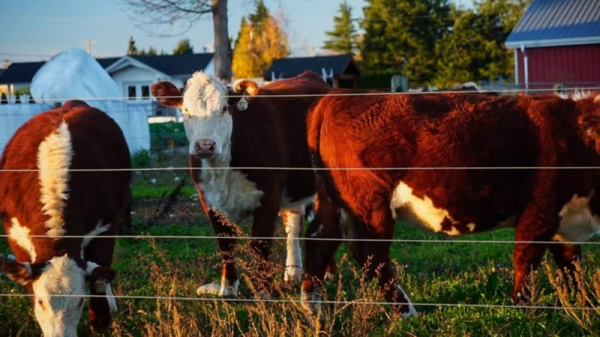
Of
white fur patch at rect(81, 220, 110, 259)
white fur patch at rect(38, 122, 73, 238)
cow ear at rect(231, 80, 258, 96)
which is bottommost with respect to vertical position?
white fur patch at rect(81, 220, 110, 259)

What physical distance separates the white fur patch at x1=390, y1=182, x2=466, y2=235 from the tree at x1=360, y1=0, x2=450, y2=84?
4484 cm

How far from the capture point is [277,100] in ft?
28.3

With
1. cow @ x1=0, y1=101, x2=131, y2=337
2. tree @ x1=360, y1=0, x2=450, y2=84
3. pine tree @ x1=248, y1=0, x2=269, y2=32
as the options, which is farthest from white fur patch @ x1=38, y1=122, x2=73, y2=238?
pine tree @ x1=248, y1=0, x2=269, y2=32

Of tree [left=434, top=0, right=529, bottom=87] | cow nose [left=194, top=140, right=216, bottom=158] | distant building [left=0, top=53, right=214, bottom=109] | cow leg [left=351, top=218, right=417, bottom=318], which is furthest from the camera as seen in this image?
distant building [left=0, top=53, right=214, bottom=109]

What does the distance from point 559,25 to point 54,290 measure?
104 feet

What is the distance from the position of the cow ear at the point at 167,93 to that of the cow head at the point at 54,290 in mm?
2436

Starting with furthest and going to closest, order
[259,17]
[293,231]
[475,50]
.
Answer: [259,17] < [475,50] < [293,231]

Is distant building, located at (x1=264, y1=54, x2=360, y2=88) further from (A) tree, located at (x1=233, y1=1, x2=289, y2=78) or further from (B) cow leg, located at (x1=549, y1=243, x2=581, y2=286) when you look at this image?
(B) cow leg, located at (x1=549, y1=243, x2=581, y2=286)

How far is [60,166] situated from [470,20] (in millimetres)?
45331

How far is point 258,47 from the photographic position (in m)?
72.4

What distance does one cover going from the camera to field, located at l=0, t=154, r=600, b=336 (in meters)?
5.55

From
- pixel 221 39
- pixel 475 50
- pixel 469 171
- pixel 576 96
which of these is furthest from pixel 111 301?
pixel 475 50

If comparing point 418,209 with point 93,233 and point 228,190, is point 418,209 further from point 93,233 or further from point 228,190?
point 93,233

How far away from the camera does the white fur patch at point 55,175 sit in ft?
20.5
